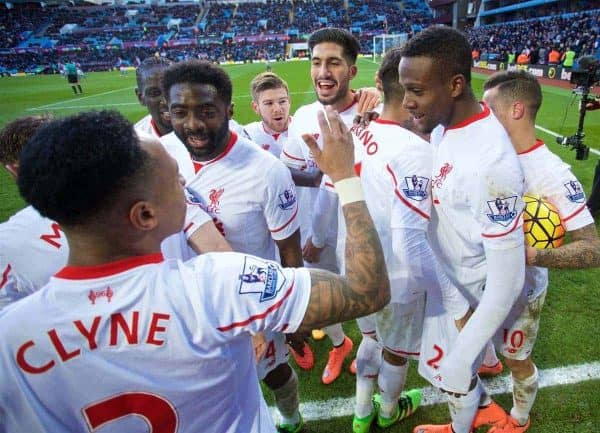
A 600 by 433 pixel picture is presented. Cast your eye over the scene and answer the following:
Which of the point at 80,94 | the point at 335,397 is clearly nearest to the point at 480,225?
the point at 335,397

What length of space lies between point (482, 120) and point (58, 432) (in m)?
2.13

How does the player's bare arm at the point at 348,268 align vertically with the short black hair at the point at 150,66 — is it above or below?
below

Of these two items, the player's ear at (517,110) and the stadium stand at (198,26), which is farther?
the stadium stand at (198,26)

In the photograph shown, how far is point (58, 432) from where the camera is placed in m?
1.18

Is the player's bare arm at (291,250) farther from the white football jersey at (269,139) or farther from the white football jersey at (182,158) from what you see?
the white football jersey at (269,139)

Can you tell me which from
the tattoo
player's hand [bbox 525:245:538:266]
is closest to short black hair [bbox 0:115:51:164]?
the tattoo

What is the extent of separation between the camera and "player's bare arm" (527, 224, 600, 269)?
2010 millimetres

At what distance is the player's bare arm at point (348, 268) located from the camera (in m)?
1.27

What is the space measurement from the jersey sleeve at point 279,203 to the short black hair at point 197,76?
1.81ft

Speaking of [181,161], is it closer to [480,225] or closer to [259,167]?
[259,167]

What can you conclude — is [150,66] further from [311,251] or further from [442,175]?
[442,175]

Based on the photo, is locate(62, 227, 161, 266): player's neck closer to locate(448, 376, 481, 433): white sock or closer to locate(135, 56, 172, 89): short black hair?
locate(448, 376, 481, 433): white sock

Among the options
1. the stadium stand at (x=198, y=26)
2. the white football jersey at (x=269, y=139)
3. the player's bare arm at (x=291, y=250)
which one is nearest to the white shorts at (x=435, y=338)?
the player's bare arm at (x=291, y=250)

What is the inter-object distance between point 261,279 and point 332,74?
249cm
